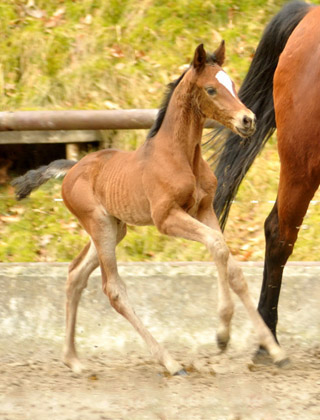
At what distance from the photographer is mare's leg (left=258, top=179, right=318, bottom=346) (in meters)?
4.08

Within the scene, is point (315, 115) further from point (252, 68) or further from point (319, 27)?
point (252, 68)

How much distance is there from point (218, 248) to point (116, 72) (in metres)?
4.32

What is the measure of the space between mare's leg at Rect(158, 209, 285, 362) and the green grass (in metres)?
2.14

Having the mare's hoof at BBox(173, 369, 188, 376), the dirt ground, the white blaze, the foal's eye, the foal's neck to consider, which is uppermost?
the white blaze

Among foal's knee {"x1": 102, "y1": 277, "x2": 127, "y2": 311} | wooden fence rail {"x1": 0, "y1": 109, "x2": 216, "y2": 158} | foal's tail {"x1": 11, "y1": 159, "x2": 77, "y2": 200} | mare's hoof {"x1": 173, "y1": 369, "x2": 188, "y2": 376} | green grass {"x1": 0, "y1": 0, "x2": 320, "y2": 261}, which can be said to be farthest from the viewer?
green grass {"x1": 0, "y1": 0, "x2": 320, "y2": 261}

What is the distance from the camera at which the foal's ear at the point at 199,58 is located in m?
3.35

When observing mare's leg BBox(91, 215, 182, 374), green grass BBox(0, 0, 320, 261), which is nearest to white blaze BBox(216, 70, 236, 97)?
mare's leg BBox(91, 215, 182, 374)

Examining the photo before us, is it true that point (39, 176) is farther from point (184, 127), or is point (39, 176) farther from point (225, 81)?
point (225, 81)

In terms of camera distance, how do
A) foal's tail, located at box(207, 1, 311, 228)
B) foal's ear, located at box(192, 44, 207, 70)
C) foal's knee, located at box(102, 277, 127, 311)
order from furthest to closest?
1. foal's tail, located at box(207, 1, 311, 228)
2. foal's knee, located at box(102, 277, 127, 311)
3. foal's ear, located at box(192, 44, 207, 70)

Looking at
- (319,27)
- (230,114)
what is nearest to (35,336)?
(230,114)

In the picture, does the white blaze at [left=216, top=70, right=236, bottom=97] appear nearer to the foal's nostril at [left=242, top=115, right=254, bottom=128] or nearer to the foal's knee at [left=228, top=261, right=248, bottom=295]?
the foal's nostril at [left=242, top=115, right=254, bottom=128]

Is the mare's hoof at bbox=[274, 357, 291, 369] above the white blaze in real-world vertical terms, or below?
below

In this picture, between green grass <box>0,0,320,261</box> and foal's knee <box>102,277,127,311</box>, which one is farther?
green grass <box>0,0,320,261</box>

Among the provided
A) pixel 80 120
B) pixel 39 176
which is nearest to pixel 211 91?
pixel 39 176
